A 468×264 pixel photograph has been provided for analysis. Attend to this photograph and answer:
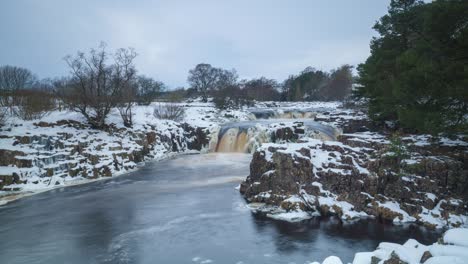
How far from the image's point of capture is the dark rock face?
504 inches

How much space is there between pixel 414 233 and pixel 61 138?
69.8 feet

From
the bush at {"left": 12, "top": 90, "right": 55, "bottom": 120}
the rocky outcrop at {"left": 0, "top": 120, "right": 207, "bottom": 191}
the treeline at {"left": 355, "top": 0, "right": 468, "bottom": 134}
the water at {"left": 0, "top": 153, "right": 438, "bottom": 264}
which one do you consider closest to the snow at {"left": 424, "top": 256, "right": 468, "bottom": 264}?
the water at {"left": 0, "top": 153, "right": 438, "bottom": 264}

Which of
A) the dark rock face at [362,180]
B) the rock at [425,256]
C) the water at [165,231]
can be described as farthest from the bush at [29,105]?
the rock at [425,256]

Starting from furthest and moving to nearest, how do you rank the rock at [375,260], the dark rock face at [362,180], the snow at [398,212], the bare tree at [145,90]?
the bare tree at [145,90], the dark rock face at [362,180], the snow at [398,212], the rock at [375,260]

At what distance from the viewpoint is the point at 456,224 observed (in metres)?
11.8

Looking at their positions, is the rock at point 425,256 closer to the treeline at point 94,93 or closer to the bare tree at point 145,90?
the treeline at point 94,93

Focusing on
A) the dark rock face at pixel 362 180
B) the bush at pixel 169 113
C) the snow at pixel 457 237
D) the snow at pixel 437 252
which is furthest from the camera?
the bush at pixel 169 113

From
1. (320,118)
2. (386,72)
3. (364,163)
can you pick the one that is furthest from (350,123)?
(364,163)

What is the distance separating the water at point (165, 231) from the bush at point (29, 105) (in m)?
9.31

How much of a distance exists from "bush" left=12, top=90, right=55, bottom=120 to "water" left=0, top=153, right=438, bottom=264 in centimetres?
931

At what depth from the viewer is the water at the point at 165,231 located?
10.3 meters

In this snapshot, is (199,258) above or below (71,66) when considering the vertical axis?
below

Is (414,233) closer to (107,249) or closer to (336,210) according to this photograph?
(336,210)

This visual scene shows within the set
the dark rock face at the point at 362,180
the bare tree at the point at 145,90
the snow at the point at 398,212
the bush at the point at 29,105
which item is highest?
the bare tree at the point at 145,90
